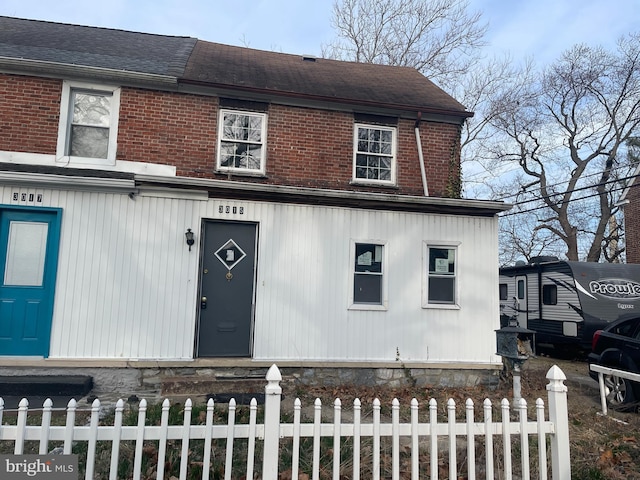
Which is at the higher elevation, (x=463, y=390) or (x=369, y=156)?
(x=369, y=156)

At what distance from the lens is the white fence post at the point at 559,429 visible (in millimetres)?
3391

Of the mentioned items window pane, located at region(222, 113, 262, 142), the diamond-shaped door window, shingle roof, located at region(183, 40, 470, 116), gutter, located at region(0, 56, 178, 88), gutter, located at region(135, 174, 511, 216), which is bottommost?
the diamond-shaped door window

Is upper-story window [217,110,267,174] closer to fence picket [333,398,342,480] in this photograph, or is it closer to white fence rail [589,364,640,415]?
fence picket [333,398,342,480]

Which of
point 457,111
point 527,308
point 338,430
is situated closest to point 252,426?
point 338,430

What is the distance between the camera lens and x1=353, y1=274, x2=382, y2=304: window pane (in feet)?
25.5

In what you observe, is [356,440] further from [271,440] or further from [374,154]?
[374,154]

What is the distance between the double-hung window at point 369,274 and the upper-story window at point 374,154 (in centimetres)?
191

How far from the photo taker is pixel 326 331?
7.49m

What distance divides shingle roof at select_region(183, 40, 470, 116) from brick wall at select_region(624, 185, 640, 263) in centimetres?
1328

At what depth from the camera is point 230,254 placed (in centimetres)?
745

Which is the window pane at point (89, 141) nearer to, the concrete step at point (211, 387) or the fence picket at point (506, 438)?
the concrete step at point (211, 387)

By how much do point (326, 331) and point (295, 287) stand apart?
96 cm

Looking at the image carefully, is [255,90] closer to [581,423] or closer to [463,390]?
[463,390]

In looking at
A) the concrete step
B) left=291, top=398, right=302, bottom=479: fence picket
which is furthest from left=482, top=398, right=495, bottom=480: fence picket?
the concrete step
